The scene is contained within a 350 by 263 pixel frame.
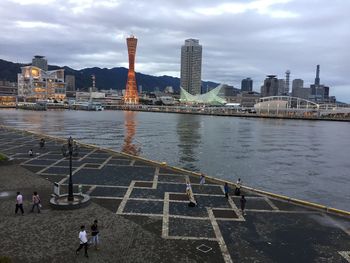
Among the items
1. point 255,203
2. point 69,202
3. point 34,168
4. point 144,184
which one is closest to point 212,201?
point 255,203

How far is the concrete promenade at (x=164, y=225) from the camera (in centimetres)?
1586

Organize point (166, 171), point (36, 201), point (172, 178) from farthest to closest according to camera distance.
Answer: point (166, 171) → point (172, 178) → point (36, 201)

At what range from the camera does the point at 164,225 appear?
1925cm

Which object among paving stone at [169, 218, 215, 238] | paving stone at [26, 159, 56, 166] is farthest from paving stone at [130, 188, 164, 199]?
paving stone at [26, 159, 56, 166]

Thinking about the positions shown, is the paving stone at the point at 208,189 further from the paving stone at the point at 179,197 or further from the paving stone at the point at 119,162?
the paving stone at the point at 119,162

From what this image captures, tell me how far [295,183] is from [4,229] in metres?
29.2

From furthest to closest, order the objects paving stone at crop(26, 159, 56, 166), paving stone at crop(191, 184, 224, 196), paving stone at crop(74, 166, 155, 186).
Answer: paving stone at crop(26, 159, 56, 166)
paving stone at crop(74, 166, 155, 186)
paving stone at crop(191, 184, 224, 196)

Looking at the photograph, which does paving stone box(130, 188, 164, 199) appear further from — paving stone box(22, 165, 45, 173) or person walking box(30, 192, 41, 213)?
paving stone box(22, 165, 45, 173)

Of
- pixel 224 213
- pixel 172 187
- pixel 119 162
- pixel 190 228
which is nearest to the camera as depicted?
pixel 190 228

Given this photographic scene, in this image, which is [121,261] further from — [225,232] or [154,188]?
[154,188]

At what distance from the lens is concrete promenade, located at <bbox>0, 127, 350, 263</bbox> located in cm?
1586

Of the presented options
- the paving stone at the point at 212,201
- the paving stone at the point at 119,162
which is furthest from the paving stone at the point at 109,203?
the paving stone at the point at 119,162

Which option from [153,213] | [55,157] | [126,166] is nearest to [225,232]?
[153,213]

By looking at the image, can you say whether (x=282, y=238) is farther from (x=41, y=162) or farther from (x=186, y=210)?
(x=41, y=162)
